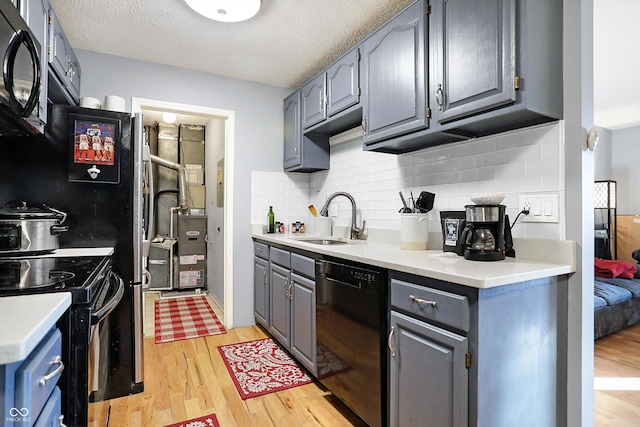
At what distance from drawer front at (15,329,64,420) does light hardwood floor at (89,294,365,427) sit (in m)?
0.70

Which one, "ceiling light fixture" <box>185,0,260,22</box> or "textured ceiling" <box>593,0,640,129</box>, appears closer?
"ceiling light fixture" <box>185,0,260,22</box>

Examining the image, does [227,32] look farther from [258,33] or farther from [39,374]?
[39,374]

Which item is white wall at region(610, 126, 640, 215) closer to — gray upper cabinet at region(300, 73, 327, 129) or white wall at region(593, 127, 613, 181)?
white wall at region(593, 127, 613, 181)

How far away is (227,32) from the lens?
2.31 meters

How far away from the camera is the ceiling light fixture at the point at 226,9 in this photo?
1.91m

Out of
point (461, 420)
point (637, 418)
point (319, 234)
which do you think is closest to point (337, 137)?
point (319, 234)

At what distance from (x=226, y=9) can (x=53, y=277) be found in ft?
5.55

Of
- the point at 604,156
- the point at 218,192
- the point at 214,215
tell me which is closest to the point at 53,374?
the point at 218,192

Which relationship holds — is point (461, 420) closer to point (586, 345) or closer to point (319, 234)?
point (586, 345)

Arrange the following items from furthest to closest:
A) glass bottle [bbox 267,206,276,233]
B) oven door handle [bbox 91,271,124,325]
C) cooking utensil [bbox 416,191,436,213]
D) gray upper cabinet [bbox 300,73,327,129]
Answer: glass bottle [bbox 267,206,276,233], gray upper cabinet [bbox 300,73,327,129], cooking utensil [bbox 416,191,436,213], oven door handle [bbox 91,271,124,325]

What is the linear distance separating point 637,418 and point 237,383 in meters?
2.21

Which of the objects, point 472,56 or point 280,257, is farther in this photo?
point 280,257

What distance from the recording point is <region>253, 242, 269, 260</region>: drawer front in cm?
283

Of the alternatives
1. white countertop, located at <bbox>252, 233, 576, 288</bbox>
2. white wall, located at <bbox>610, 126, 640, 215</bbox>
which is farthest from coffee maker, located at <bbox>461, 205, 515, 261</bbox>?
white wall, located at <bbox>610, 126, 640, 215</bbox>
